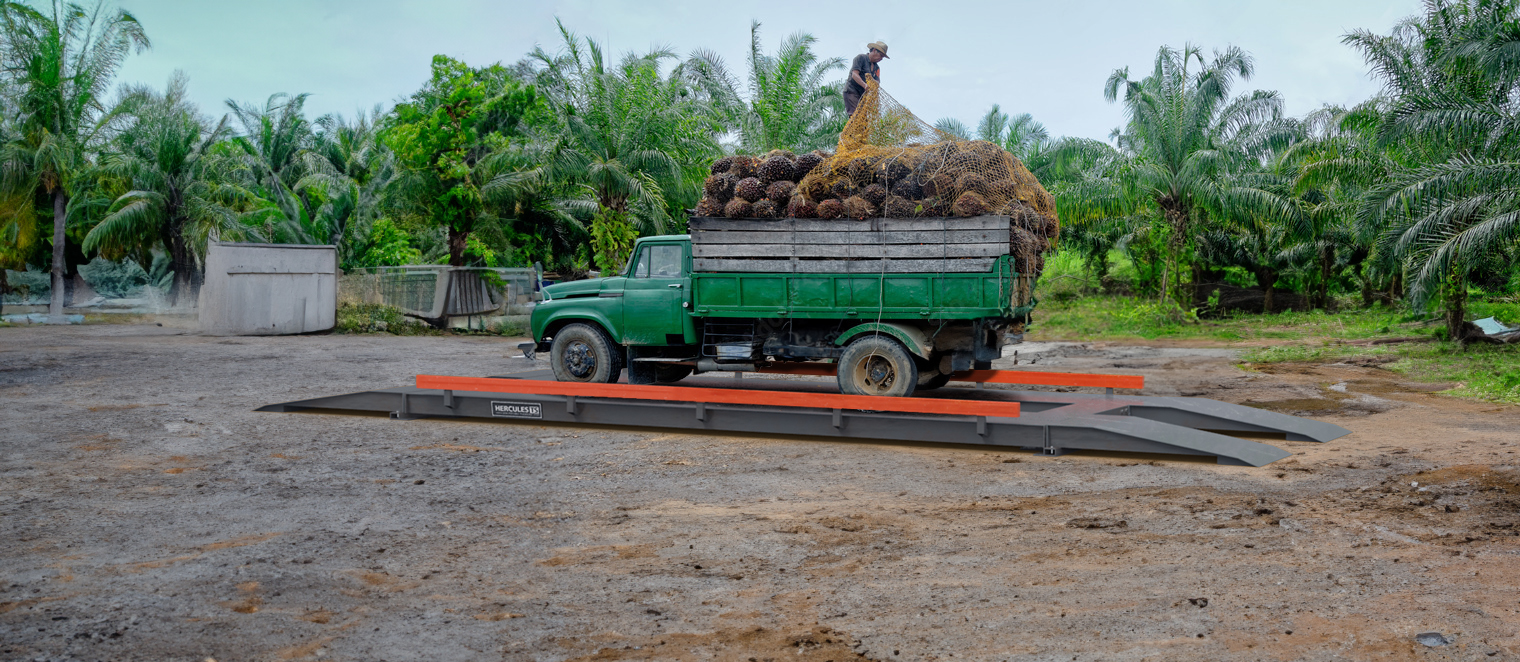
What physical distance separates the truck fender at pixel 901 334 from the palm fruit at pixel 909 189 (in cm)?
123

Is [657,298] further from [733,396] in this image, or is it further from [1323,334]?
[1323,334]

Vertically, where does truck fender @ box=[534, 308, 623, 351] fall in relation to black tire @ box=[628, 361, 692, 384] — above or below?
above

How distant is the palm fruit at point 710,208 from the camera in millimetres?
10000

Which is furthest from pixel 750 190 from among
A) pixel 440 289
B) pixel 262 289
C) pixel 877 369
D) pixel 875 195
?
pixel 262 289

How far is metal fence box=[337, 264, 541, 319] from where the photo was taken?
26.0m

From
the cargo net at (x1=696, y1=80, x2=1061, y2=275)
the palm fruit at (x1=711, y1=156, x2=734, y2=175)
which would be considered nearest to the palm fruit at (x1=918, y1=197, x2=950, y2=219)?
the cargo net at (x1=696, y1=80, x2=1061, y2=275)

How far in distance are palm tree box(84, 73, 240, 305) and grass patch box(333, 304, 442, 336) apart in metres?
7.25

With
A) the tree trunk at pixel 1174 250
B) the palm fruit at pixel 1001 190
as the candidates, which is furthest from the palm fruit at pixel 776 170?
the tree trunk at pixel 1174 250

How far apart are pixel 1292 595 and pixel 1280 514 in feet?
5.78

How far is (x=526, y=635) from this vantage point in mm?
4297

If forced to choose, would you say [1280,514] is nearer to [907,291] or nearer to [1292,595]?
[1292,595]

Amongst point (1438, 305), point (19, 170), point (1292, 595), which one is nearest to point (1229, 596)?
point (1292, 595)

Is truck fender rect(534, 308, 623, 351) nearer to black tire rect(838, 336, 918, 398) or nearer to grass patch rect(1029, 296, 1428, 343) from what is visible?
black tire rect(838, 336, 918, 398)

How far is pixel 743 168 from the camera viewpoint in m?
10.2
